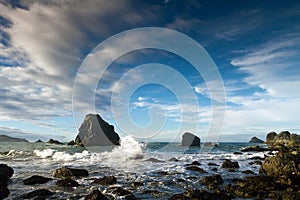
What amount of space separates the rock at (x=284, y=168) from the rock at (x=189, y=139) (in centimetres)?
7122

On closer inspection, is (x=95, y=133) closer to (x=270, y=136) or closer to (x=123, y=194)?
(x=270, y=136)

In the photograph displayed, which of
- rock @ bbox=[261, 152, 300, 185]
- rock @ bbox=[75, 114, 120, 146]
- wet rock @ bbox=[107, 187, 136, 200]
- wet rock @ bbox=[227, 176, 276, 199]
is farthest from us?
rock @ bbox=[75, 114, 120, 146]

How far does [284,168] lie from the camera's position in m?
16.8

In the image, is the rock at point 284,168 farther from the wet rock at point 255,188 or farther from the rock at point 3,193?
the rock at point 3,193

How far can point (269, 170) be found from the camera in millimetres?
17891

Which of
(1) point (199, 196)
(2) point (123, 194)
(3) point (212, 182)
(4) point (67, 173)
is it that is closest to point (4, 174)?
(4) point (67, 173)

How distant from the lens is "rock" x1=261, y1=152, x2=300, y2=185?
15.7m

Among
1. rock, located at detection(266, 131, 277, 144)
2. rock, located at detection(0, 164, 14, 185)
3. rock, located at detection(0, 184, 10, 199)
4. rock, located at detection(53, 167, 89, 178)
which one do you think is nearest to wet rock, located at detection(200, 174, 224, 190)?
rock, located at detection(53, 167, 89, 178)

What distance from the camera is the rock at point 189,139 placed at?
293ft

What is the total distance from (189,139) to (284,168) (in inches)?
2984

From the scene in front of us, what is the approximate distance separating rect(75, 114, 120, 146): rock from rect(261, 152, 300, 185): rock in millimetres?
80584

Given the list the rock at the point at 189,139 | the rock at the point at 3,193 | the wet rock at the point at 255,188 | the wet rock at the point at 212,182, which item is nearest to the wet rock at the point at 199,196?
the wet rock at the point at 255,188

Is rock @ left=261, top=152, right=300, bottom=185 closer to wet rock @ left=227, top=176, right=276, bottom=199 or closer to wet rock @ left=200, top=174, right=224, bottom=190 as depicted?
wet rock @ left=227, top=176, right=276, bottom=199

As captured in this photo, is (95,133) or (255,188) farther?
(95,133)
